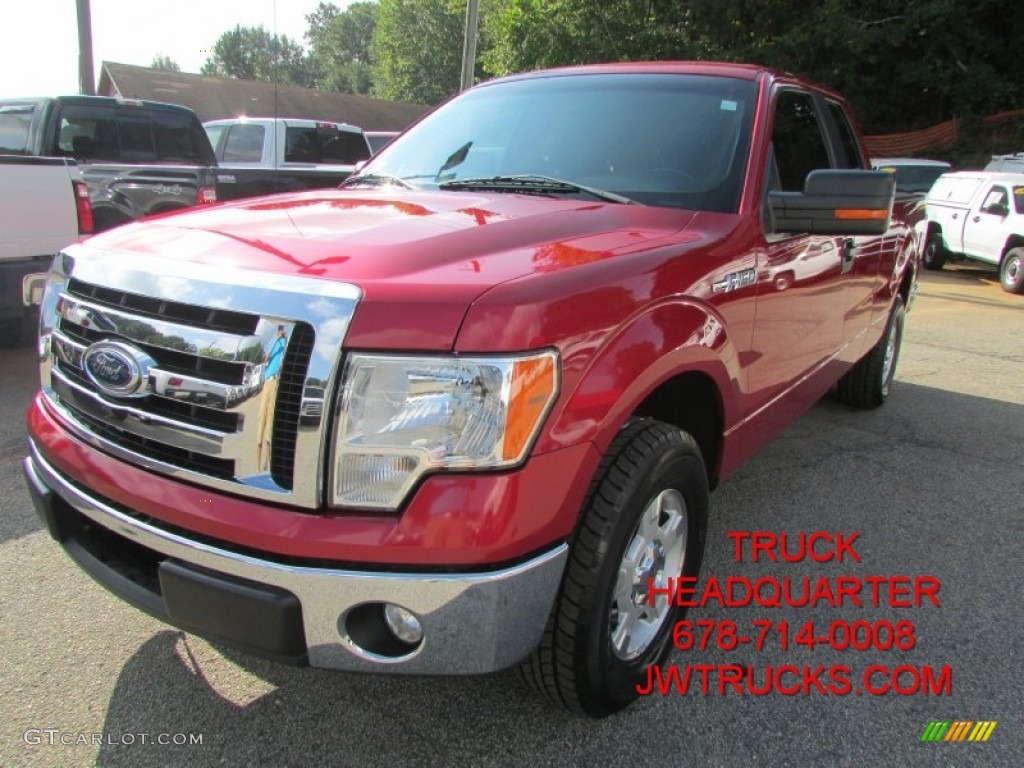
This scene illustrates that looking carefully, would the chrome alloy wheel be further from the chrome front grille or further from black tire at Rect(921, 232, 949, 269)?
black tire at Rect(921, 232, 949, 269)

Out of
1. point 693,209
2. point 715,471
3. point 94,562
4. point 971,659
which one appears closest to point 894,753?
point 971,659

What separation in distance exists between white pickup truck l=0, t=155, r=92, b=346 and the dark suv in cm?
82

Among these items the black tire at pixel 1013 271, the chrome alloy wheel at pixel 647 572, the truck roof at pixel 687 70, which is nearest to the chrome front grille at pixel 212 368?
the chrome alloy wheel at pixel 647 572

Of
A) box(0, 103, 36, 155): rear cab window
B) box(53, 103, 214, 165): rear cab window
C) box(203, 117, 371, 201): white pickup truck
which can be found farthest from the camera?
box(203, 117, 371, 201): white pickup truck

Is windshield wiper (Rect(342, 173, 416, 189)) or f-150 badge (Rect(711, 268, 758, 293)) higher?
windshield wiper (Rect(342, 173, 416, 189))

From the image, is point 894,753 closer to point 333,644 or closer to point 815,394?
point 333,644

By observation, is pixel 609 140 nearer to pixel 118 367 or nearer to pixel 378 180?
pixel 378 180

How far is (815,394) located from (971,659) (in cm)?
150

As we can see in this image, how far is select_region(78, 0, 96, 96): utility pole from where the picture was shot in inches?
547

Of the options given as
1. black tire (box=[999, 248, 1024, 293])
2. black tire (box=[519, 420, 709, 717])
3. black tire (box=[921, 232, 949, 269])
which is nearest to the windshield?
black tire (box=[519, 420, 709, 717])

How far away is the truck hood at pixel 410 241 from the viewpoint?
1686 millimetres

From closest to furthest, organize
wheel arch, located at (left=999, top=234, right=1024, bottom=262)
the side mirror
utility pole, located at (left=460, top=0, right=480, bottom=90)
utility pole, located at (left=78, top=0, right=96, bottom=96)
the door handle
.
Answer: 1. the side mirror
2. the door handle
3. wheel arch, located at (left=999, top=234, right=1024, bottom=262)
4. utility pole, located at (left=78, top=0, right=96, bottom=96)
5. utility pole, located at (left=460, top=0, right=480, bottom=90)

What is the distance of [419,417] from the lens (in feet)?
5.45

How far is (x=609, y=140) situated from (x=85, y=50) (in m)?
14.5
